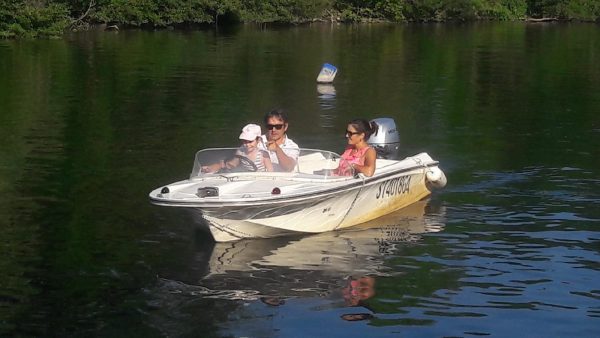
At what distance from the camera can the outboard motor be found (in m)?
17.2

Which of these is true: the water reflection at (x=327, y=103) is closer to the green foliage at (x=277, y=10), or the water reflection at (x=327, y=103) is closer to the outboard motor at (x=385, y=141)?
the outboard motor at (x=385, y=141)

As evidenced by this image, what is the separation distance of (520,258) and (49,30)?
48.2m

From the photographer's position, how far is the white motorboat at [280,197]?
1258 centimetres

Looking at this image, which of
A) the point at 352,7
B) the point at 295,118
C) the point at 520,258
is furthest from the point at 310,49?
the point at 520,258

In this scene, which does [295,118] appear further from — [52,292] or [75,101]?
[52,292]

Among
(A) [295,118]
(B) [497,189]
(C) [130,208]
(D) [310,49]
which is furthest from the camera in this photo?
(D) [310,49]

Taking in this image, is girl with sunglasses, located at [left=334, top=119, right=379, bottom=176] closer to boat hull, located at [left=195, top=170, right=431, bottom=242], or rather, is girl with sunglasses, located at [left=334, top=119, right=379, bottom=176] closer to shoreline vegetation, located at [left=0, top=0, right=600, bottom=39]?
boat hull, located at [left=195, top=170, right=431, bottom=242]

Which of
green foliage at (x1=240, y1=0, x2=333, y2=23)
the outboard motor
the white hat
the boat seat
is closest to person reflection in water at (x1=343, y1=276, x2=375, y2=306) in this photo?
the white hat

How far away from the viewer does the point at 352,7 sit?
86.9 m

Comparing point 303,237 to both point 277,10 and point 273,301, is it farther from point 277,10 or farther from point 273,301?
point 277,10

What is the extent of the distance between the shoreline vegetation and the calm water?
21639 mm

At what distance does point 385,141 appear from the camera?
56.6 feet

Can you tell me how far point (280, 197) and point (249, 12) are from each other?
67320mm

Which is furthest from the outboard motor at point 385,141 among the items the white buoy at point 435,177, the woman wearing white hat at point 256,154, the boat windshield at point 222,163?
the woman wearing white hat at point 256,154
